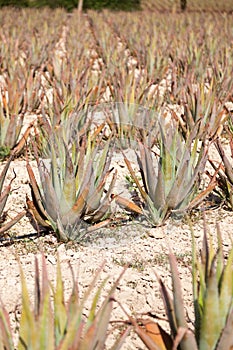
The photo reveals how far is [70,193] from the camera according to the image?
2432mm

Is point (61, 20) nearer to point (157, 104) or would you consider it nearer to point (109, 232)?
point (157, 104)

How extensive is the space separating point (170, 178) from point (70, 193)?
1.69 feet

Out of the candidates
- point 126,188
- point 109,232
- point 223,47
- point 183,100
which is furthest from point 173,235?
point 223,47

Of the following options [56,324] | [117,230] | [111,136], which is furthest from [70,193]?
[56,324]

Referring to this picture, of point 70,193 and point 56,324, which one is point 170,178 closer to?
point 70,193

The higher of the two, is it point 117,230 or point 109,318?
point 109,318

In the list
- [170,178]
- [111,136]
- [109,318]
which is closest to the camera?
[109,318]

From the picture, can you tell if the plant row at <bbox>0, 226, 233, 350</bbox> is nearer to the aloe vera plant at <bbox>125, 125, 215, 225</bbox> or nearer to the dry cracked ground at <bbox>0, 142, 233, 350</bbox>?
the dry cracked ground at <bbox>0, 142, 233, 350</bbox>

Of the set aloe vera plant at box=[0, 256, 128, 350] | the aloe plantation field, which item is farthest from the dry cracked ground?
aloe vera plant at box=[0, 256, 128, 350]

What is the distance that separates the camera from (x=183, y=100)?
3951mm

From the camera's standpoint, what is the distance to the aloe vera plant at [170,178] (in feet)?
8.38

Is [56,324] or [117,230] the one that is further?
[117,230]

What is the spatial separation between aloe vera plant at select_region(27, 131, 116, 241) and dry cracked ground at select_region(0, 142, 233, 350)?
3.3 inches

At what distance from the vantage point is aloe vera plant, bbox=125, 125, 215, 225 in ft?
8.38
